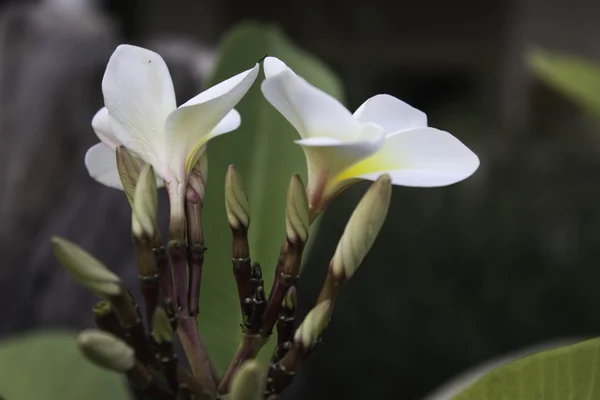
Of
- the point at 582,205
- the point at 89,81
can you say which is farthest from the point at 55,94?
the point at 582,205

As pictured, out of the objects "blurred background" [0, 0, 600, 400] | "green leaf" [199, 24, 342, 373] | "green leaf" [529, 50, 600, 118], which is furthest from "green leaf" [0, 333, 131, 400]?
"blurred background" [0, 0, 600, 400]

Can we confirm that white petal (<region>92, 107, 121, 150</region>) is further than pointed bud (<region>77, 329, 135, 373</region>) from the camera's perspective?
Yes

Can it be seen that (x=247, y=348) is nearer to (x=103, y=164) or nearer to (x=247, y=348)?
(x=247, y=348)

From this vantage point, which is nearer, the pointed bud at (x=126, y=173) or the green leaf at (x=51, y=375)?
the pointed bud at (x=126, y=173)

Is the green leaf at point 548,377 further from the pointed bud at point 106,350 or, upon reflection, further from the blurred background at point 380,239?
the blurred background at point 380,239

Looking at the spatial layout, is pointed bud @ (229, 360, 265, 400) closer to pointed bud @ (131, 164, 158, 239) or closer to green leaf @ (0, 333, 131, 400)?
pointed bud @ (131, 164, 158, 239)

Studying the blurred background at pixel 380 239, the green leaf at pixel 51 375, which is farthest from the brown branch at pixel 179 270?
the blurred background at pixel 380 239
